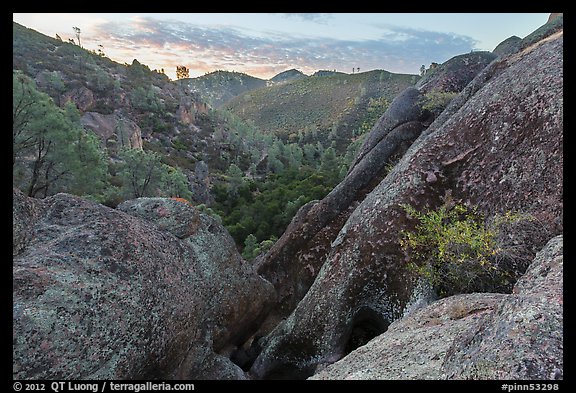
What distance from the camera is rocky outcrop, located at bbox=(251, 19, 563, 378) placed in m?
8.78

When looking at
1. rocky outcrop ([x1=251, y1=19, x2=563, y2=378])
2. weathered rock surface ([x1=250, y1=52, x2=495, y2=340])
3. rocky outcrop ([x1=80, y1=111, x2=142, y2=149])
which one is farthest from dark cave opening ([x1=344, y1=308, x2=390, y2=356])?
rocky outcrop ([x1=80, y1=111, x2=142, y2=149])

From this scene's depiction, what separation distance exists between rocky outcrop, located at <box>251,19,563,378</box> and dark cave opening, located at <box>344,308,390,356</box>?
3 cm

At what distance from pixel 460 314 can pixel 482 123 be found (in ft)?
22.5

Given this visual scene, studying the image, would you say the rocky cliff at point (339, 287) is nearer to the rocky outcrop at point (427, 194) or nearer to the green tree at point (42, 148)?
the rocky outcrop at point (427, 194)

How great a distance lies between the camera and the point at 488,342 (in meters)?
3.82

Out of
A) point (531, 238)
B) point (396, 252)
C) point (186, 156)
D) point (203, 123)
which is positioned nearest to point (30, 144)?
point (396, 252)

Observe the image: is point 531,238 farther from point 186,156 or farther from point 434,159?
point 186,156

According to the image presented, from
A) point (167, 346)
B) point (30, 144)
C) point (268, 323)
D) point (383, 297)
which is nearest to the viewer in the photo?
point (167, 346)

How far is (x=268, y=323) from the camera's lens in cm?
1520

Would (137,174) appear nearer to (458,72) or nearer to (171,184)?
(171,184)

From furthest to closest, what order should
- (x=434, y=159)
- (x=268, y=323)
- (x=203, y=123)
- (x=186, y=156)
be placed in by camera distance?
(x=203, y=123), (x=186, y=156), (x=268, y=323), (x=434, y=159)

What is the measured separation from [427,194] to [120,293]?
879cm

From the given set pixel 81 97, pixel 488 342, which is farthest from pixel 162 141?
pixel 488 342

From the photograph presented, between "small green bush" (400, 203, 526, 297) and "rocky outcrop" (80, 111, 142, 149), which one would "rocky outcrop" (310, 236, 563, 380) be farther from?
"rocky outcrop" (80, 111, 142, 149)
